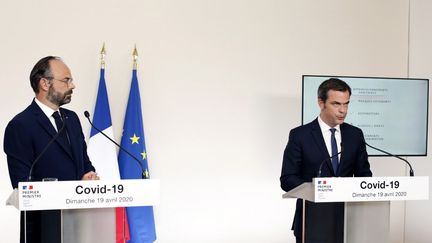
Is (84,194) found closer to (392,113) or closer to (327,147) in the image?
(327,147)

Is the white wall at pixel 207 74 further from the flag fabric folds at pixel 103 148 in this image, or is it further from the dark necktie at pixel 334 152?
the dark necktie at pixel 334 152

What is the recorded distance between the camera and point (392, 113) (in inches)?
168

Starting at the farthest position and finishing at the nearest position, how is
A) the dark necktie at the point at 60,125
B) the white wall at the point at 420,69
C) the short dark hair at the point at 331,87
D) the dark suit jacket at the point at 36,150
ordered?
the white wall at the point at 420,69, the short dark hair at the point at 331,87, the dark necktie at the point at 60,125, the dark suit jacket at the point at 36,150

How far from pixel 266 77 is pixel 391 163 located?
5.17ft

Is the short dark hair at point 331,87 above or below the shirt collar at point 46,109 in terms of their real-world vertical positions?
above

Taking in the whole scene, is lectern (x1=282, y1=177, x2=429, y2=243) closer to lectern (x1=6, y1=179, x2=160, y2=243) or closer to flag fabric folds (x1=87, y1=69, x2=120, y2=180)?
lectern (x1=6, y1=179, x2=160, y2=243)

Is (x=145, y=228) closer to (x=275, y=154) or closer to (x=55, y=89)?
(x=275, y=154)

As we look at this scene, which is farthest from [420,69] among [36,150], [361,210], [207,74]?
[36,150]

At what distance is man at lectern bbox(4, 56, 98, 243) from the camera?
2496 millimetres

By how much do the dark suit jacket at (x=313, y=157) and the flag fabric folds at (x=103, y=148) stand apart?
170cm

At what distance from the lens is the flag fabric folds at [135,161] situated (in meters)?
4.17

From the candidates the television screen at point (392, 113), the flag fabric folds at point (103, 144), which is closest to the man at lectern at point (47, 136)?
the flag fabric folds at point (103, 144)

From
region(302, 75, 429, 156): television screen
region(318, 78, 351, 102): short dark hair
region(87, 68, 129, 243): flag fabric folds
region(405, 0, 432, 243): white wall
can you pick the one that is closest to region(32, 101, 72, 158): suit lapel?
region(87, 68, 129, 243): flag fabric folds

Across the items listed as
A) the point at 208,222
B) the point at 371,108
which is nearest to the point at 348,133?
the point at 371,108
